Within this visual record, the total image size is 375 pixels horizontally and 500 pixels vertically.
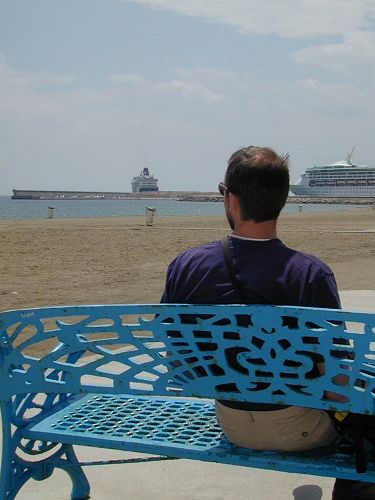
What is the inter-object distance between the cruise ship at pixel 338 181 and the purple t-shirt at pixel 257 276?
127416 mm

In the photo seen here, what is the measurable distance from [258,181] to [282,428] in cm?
90

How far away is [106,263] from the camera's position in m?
13.1

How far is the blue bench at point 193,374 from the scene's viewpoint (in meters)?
2.37

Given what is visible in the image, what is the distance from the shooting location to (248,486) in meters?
3.42

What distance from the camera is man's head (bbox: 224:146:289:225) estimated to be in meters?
2.50

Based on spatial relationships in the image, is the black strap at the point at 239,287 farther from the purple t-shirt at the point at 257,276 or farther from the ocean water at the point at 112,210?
the ocean water at the point at 112,210

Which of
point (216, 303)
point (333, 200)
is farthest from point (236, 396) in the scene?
point (333, 200)

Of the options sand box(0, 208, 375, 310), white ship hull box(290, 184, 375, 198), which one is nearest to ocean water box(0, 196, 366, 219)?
white ship hull box(290, 184, 375, 198)

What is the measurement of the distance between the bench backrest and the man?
9 centimetres

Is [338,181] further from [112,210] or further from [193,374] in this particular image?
[193,374]

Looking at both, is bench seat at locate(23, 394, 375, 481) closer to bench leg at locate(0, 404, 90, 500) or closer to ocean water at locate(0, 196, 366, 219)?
bench leg at locate(0, 404, 90, 500)

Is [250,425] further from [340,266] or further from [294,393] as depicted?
[340,266]

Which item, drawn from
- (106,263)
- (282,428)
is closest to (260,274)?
(282,428)

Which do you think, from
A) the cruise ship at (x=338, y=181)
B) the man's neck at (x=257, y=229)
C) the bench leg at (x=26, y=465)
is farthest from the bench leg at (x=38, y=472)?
the cruise ship at (x=338, y=181)
